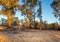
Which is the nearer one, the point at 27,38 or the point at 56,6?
the point at 27,38

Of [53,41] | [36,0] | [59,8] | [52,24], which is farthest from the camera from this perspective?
[36,0]

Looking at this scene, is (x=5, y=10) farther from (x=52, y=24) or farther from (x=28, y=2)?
(x=52, y=24)

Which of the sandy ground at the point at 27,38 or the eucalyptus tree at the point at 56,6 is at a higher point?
the eucalyptus tree at the point at 56,6

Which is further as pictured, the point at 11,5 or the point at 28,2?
the point at 28,2

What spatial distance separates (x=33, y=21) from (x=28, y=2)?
5.62 meters

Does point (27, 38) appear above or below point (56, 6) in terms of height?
below

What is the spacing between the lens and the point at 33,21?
4559 cm

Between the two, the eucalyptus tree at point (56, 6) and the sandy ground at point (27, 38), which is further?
the eucalyptus tree at point (56, 6)

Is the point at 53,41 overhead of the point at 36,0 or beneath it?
beneath

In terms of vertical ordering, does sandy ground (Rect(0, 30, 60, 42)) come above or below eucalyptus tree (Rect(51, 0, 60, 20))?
below

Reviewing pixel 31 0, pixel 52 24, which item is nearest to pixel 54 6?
pixel 52 24

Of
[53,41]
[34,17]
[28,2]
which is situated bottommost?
[53,41]

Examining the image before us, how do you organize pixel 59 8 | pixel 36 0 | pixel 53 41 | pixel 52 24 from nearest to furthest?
pixel 53 41, pixel 59 8, pixel 52 24, pixel 36 0

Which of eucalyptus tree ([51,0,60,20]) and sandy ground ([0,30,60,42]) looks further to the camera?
eucalyptus tree ([51,0,60,20])
